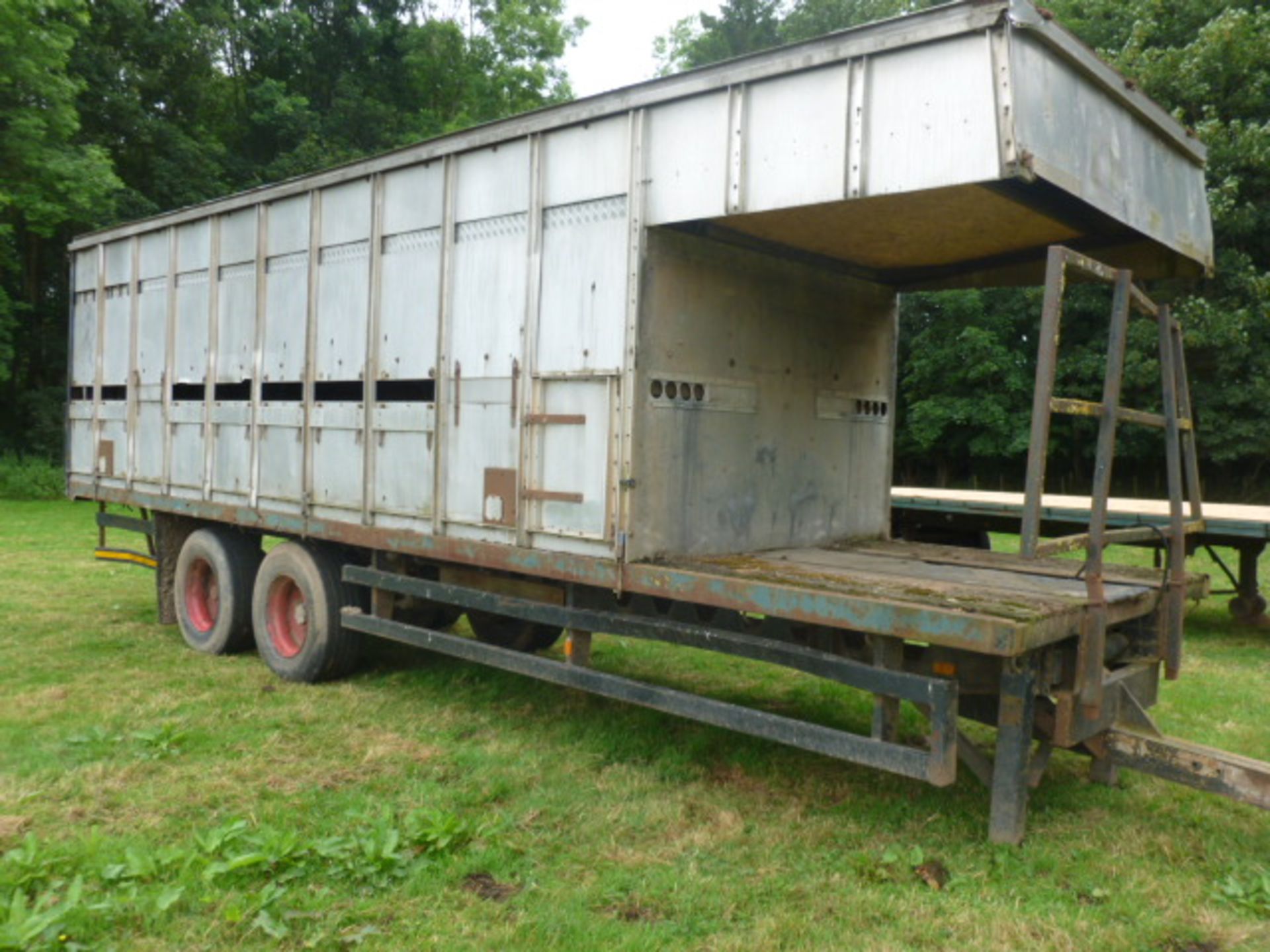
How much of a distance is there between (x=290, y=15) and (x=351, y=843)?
105ft

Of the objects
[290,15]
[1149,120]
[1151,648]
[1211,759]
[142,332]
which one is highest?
[290,15]

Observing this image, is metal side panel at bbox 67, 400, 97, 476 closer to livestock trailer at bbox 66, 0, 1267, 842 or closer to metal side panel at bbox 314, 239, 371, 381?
livestock trailer at bbox 66, 0, 1267, 842

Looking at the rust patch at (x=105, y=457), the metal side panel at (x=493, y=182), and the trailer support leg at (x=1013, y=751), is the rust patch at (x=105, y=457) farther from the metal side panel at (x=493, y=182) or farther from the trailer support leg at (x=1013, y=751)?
the trailer support leg at (x=1013, y=751)

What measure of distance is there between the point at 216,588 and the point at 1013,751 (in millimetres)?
6351

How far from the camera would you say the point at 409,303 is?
6.00 metres

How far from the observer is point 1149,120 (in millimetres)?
4531

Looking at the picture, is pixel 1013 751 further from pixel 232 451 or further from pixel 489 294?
pixel 232 451

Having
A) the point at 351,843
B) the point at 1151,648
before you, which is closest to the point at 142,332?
the point at 351,843

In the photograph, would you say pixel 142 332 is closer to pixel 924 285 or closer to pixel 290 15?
pixel 924 285

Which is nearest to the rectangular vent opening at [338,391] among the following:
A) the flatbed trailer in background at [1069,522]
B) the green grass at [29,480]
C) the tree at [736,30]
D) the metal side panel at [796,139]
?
the metal side panel at [796,139]

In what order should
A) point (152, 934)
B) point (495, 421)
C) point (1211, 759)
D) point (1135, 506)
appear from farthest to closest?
point (1135, 506) < point (495, 421) < point (1211, 759) < point (152, 934)

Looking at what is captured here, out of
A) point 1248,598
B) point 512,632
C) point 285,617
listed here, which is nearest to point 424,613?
point 512,632

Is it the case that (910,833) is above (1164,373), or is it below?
below

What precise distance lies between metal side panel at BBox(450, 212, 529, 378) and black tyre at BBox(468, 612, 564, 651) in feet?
8.47
